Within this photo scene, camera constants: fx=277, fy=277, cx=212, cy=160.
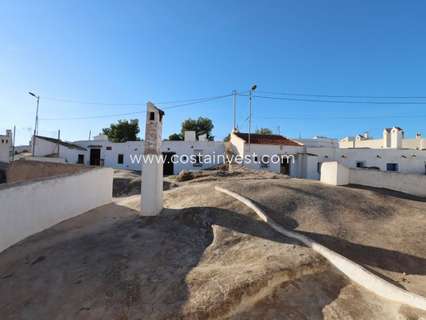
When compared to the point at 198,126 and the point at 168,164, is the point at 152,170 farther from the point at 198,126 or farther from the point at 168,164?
the point at 198,126

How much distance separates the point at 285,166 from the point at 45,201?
20.2 m

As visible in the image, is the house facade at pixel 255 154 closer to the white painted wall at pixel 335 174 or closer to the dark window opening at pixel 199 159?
the dark window opening at pixel 199 159

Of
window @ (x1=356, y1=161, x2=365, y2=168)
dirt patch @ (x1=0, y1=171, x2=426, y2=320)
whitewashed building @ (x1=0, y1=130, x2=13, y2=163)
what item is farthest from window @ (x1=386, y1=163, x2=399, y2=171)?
whitewashed building @ (x1=0, y1=130, x2=13, y2=163)

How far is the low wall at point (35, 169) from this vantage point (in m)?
13.9

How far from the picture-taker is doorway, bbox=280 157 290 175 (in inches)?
976

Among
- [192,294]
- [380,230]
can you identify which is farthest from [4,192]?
[380,230]

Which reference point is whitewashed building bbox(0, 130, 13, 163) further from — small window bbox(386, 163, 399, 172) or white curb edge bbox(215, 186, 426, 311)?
small window bbox(386, 163, 399, 172)

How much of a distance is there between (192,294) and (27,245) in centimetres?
528

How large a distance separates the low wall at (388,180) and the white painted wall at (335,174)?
0.66 metres

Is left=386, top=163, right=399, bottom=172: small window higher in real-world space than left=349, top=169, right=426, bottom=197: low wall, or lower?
higher

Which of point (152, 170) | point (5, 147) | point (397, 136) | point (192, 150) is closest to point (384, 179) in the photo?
point (152, 170)

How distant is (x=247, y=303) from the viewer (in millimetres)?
4281

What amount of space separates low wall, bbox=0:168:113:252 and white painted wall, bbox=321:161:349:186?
10734mm

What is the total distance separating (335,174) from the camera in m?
13.4
